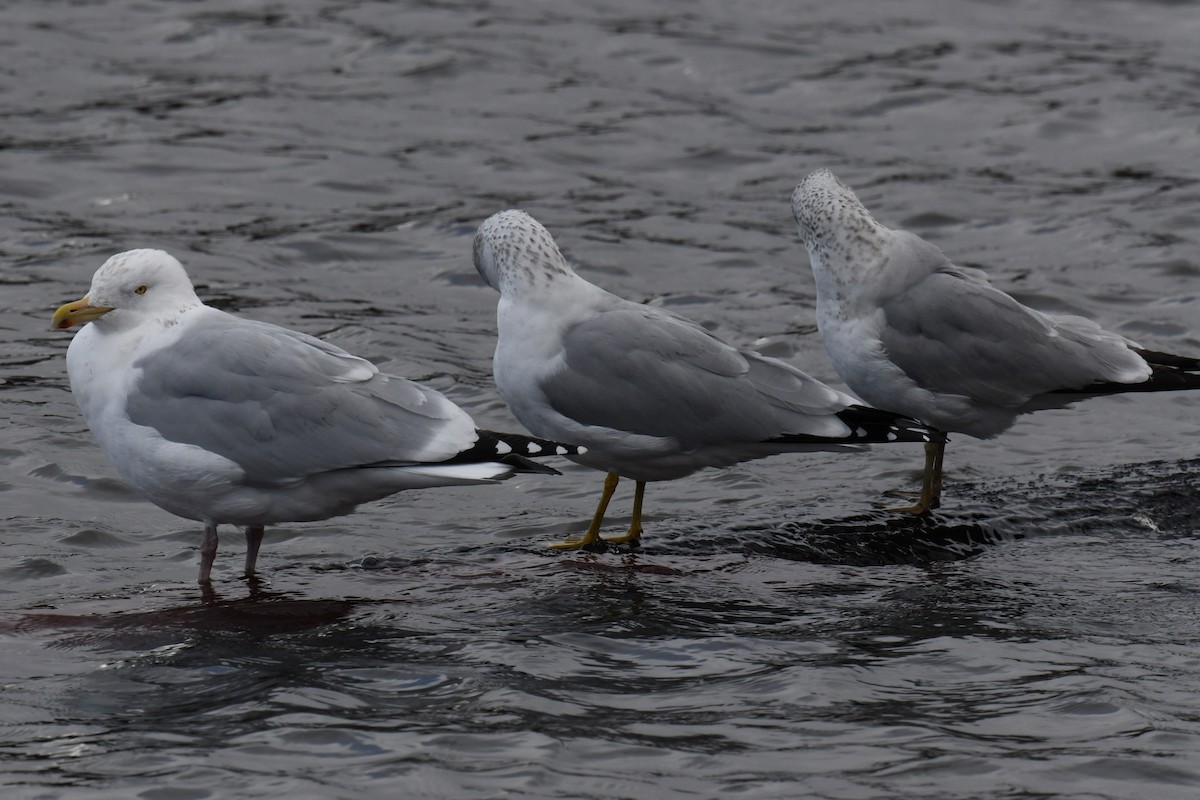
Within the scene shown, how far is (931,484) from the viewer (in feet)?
25.3

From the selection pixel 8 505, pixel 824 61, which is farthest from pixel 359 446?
pixel 824 61

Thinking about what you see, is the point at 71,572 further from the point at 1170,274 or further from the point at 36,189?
the point at 1170,274

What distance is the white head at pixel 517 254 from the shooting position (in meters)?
7.13

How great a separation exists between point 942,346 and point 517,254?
1892 millimetres

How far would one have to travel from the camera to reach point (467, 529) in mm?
7922

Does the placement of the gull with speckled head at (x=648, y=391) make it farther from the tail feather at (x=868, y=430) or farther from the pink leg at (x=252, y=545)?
the pink leg at (x=252, y=545)

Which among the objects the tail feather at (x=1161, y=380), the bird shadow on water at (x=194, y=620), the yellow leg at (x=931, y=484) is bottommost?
the bird shadow on water at (x=194, y=620)

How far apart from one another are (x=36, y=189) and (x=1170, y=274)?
26.6 feet

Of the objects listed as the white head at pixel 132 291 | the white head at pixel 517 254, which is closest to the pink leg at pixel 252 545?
the white head at pixel 132 291

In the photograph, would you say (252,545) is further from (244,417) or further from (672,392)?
(672,392)

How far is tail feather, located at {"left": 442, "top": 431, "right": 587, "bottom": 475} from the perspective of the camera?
6.29 meters

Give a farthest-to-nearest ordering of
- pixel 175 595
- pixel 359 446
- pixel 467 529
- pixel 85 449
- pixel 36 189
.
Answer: pixel 36 189 < pixel 85 449 < pixel 467 529 < pixel 175 595 < pixel 359 446

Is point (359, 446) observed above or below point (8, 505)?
above

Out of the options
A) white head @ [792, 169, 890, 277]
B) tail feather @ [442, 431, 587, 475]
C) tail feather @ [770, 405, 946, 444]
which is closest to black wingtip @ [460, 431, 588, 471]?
tail feather @ [442, 431, 587, 475]
